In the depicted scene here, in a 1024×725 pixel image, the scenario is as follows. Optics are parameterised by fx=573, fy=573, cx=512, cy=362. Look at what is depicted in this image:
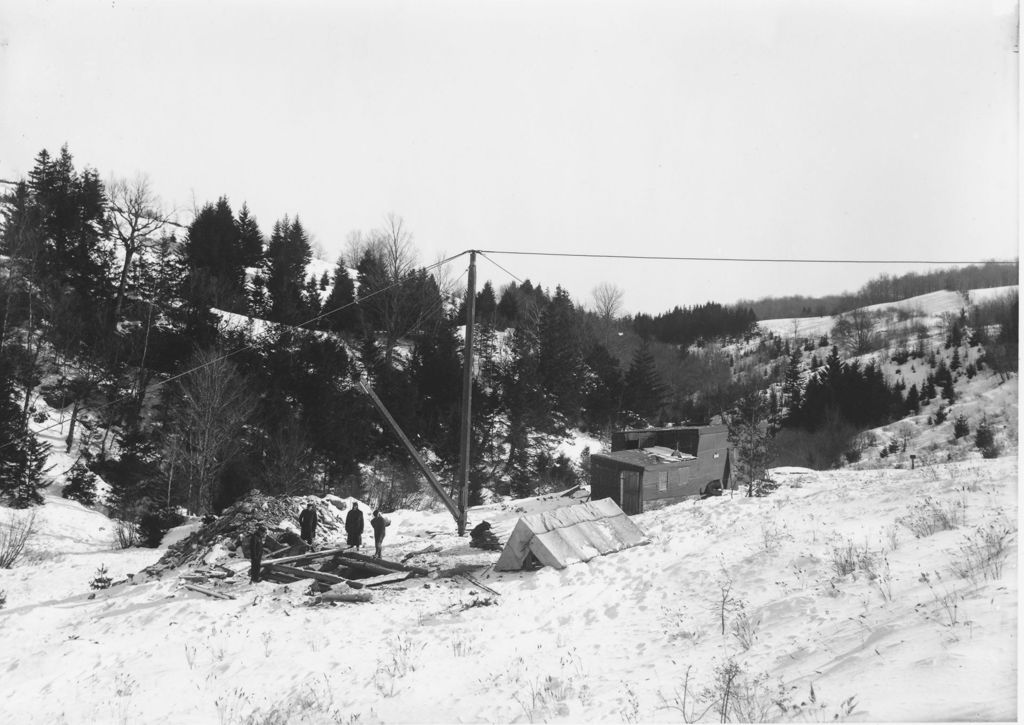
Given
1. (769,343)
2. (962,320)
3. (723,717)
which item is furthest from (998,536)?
(769,343)

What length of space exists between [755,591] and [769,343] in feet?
293

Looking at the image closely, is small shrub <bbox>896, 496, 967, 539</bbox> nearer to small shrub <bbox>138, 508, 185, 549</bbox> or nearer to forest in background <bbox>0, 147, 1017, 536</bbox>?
forest in background <bbox>0, 147, 1017, 536</bbox>

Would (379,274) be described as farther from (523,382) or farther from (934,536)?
(934,536)

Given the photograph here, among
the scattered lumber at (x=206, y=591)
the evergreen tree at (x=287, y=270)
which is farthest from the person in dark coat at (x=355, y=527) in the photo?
the evergreen tree at (x=287, y=270)

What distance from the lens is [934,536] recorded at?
28.0 ft

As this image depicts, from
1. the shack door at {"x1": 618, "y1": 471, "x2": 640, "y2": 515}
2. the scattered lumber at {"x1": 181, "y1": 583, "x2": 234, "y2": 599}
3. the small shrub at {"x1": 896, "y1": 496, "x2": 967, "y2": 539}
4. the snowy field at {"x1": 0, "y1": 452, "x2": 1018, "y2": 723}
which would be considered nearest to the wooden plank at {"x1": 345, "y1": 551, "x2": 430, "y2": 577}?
the snowy field at {"x1": 0, "y1": 452, "x2": 1018, "y2": 723}

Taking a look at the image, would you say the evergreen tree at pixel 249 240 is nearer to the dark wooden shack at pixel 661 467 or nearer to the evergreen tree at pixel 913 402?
the dark wooden shack at pixel 661 467

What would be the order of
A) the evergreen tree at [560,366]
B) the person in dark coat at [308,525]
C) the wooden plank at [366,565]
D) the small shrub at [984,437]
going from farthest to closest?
1. the evergreen tree at [560,366]
2. the small shrub at [984,437]
3. the person in dark coat at [308,525]
4. the wooden plank at [366,565]

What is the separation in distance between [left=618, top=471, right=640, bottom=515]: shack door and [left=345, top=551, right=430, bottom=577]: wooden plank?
8530 mm

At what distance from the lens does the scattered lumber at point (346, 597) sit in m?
10.7

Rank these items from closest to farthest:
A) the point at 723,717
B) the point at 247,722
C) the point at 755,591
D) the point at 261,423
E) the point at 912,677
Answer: the point at 912,677 → the point at 723,717 → the point at 247,722 → the point at 755,591 → the point at 261,423

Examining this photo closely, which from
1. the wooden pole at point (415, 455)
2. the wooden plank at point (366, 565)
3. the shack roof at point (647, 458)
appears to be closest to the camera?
the wooden plank at point (366, 565)

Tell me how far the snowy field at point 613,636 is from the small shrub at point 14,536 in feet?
16.7

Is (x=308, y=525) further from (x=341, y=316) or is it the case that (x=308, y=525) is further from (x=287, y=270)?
(x=287, y=270)
